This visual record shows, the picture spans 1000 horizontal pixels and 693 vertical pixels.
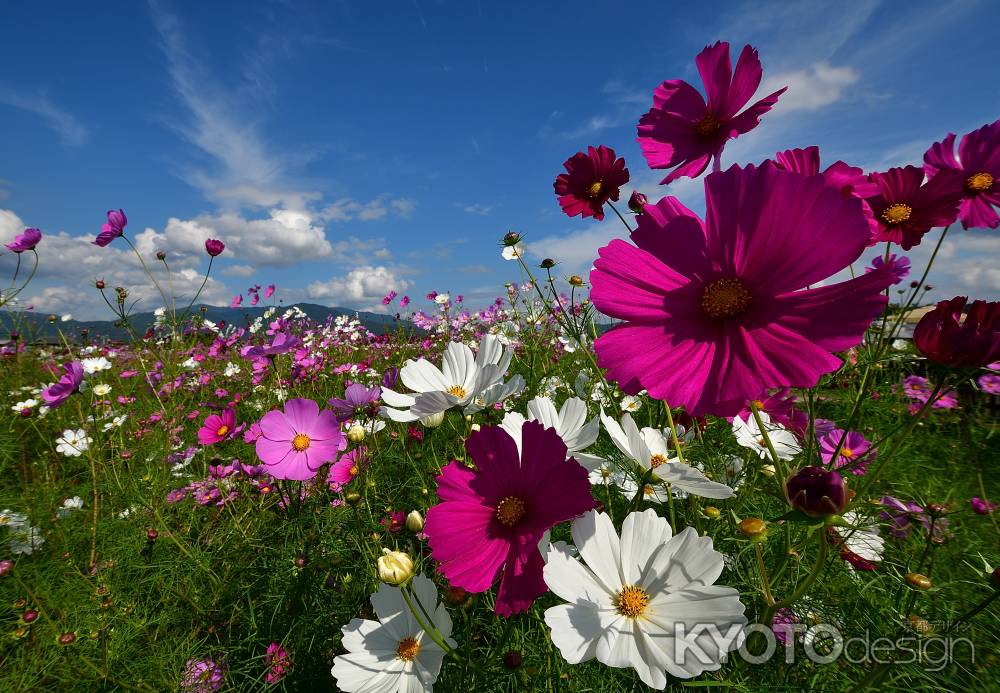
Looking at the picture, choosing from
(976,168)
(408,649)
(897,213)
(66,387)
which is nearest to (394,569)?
(408,649)

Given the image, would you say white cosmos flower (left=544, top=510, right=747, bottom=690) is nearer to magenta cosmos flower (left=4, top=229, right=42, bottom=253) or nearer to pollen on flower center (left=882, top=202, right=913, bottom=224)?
pollen on flower center (left=882, top=202, right=913, bottom=224)

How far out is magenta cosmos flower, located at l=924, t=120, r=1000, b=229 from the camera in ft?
2.15

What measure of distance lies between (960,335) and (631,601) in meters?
0.45

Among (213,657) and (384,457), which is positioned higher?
(384,457)

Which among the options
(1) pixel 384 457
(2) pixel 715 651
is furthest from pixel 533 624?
(1) pixel 384 457

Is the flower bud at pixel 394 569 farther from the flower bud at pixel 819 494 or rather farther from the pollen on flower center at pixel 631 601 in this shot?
the flower bud at pixel 819 494

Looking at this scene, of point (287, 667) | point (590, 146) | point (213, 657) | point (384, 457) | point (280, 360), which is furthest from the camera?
point (280, 360)

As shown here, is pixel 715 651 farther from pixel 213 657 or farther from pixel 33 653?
pixel 33 653

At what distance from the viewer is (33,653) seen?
41.3 inches

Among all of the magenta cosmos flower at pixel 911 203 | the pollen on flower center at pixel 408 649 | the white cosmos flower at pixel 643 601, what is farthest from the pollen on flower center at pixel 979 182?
the pollen on flower center at pixel 408 649

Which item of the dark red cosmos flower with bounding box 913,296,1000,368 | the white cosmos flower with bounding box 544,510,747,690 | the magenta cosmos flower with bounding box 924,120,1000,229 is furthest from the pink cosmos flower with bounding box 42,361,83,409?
the magenta cosmos flower with bounding box 924,120,1000,229

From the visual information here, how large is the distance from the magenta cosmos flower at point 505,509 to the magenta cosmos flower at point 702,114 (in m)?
0.41

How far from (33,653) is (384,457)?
982 mm

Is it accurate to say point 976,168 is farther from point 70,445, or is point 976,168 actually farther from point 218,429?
point 70,445
